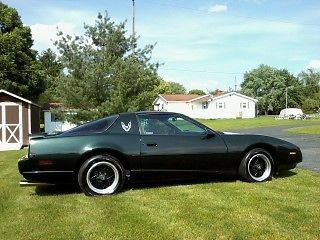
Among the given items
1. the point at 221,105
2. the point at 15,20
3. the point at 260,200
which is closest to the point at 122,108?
the point at 260,200

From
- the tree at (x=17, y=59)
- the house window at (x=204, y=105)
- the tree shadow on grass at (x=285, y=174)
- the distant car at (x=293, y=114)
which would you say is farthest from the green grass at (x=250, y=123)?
the tree shadow on grass at (x=285, y=174)

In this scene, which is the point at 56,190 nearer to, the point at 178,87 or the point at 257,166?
the point at 257,166

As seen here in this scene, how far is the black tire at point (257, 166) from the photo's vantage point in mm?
7770

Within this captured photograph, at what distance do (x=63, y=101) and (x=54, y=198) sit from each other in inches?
461

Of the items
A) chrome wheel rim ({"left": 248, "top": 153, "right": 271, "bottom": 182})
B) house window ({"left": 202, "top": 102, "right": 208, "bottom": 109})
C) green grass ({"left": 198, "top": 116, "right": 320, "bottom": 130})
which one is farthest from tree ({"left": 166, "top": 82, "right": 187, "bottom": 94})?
chrome wheel rim ({"left": 248, "top": 153, "right": 271, "bottom": 182})

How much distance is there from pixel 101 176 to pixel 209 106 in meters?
64.8

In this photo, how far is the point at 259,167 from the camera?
25.9ft

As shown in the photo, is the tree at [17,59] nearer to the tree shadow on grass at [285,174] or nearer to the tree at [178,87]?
the tree shadow on grass at [285,174]

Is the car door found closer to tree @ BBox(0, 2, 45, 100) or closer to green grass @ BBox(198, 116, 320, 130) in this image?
green grass @ BBox(198, 116, 320, 130)

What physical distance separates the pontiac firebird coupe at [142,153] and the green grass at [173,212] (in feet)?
0.95

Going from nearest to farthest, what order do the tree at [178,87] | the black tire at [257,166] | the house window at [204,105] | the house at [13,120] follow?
the black tire at [257,166] → the house at [13,120] → the house window at [204,105] → the tree at [178,87]

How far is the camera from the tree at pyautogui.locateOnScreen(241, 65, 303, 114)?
9062cm

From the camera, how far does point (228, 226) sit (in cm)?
506

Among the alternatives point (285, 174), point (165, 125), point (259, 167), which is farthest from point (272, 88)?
point (165, 125)
